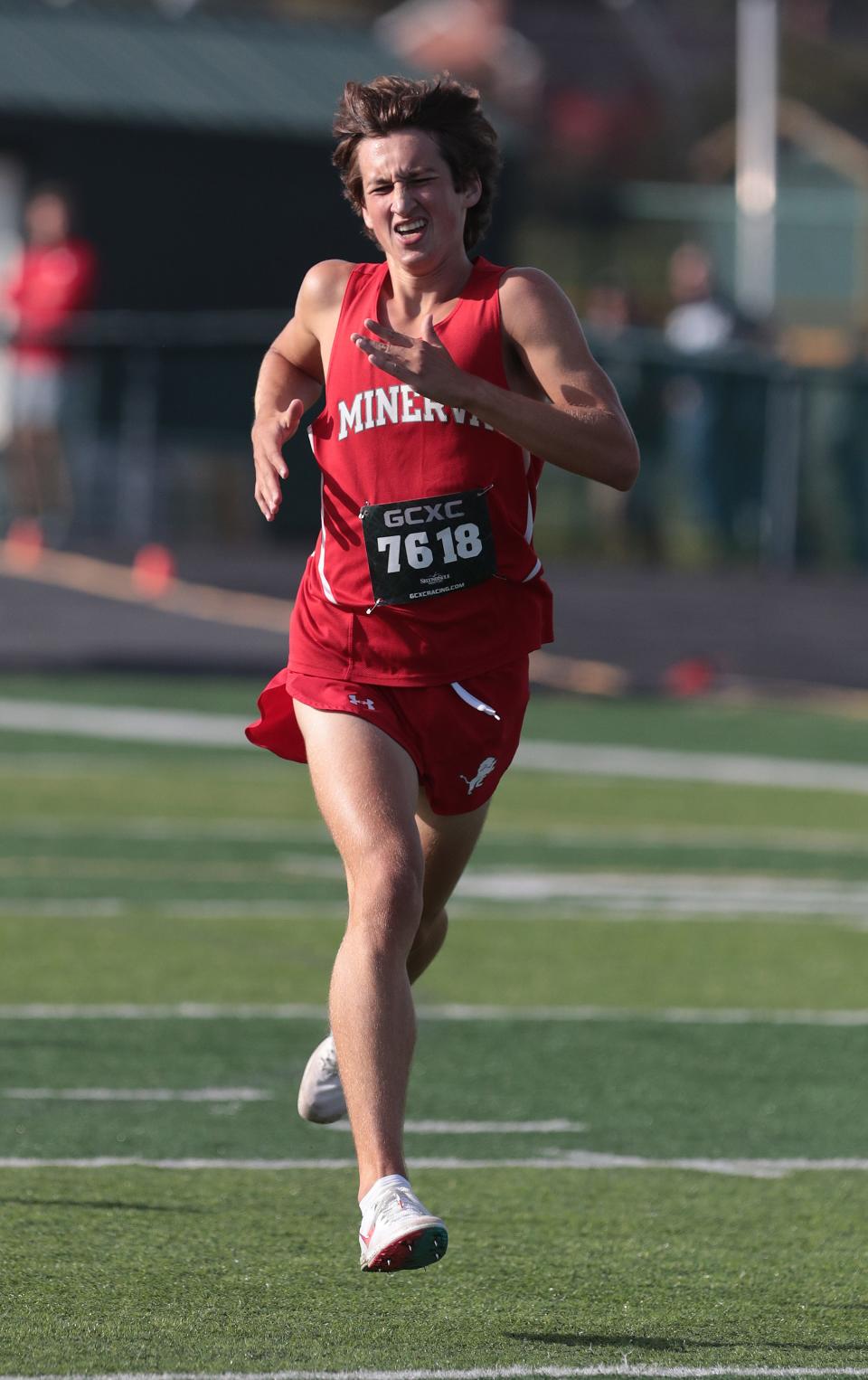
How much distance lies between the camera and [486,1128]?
22.6ft

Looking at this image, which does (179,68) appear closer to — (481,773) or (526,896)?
(526,896)

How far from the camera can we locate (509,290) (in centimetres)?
533

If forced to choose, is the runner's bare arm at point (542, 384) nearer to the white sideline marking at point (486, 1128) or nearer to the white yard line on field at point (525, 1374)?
the white yard line on field at point (525, 1374)

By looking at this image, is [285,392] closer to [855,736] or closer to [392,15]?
[855,736]

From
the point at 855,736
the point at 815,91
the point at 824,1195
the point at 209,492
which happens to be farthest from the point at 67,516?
the point at 815,91

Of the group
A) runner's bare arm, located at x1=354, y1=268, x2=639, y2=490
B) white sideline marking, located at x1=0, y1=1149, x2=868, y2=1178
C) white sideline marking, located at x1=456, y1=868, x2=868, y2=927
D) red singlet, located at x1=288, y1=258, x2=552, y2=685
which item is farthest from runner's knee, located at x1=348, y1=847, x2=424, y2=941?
white sideline marking, located at x1=456, y1=868, x2=868, y2=927

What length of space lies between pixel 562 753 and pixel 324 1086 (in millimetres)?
10006

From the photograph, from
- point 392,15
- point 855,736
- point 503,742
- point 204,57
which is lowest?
point 855,736

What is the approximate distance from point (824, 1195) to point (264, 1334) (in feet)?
6.06

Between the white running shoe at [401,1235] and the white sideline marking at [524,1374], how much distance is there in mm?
208

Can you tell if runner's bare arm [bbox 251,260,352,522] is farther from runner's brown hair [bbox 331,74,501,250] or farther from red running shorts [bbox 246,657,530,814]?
red running shorts [bbox 246,657,530,814]

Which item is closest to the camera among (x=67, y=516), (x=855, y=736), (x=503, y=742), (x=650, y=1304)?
(x=650, y=1304)

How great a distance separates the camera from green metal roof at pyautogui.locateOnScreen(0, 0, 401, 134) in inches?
1141

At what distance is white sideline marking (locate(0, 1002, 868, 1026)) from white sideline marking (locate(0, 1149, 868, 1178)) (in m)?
1.88
